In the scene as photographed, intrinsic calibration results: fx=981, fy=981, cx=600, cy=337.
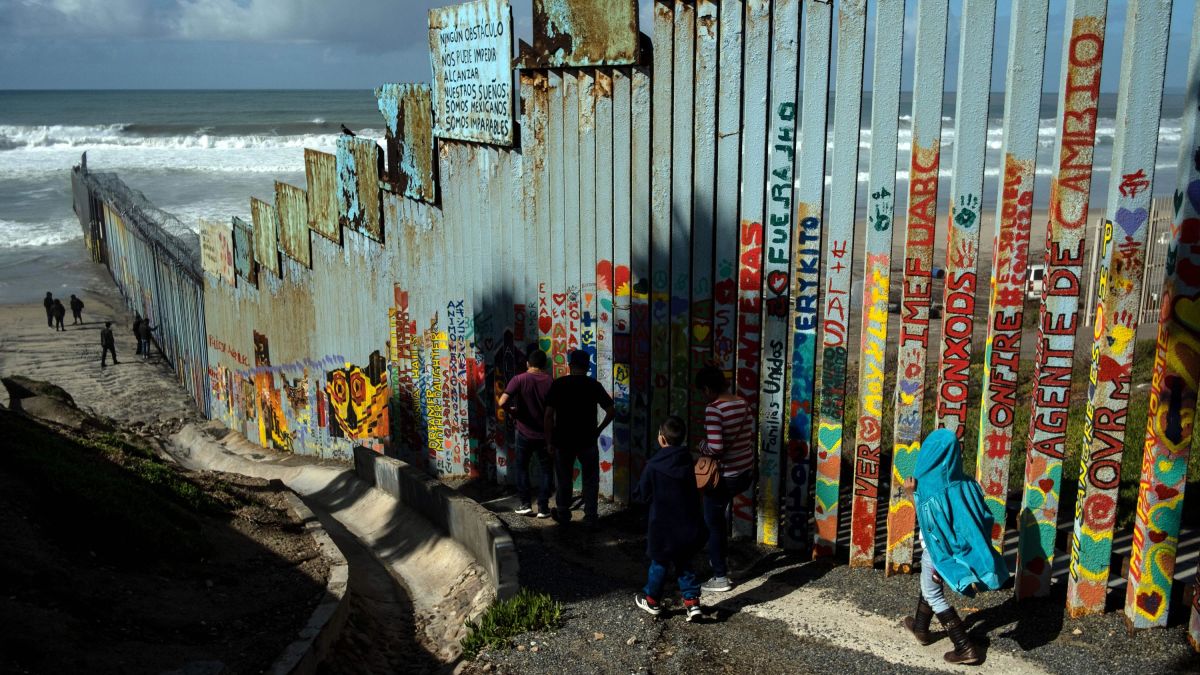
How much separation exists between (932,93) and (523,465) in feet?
14.2

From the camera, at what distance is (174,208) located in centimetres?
4653

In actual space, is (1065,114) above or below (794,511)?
above

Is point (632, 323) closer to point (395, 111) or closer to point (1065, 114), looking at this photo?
point (1065, 114)

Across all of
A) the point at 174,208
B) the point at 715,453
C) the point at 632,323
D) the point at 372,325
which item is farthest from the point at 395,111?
the point at 174,208

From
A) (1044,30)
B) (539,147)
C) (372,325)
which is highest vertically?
(1044,30)

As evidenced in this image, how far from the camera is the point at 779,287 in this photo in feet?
21.3

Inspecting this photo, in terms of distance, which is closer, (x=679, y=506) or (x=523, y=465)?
(x=679, y=506)

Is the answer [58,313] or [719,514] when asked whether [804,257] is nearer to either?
[719,514]

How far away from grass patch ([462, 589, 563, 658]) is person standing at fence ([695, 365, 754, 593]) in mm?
1062

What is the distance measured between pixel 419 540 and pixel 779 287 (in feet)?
13.7

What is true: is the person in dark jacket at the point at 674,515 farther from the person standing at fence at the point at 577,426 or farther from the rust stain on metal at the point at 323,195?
the rust stain on metal at the point at 323,195

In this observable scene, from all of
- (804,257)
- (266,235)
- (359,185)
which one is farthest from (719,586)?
(266,235)

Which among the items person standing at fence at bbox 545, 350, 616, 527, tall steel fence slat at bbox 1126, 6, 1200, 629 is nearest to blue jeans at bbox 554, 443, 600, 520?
person standing at fence at bbox 545, 350, 616, 527

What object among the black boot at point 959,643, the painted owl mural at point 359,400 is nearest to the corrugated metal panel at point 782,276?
the black boot at point 959,643
